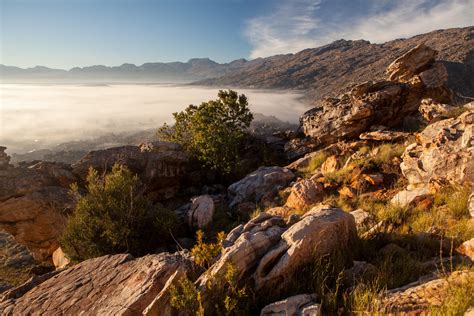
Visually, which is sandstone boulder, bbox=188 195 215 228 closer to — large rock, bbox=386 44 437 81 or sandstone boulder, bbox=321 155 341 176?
sandstone boulder, bbox=321 155 341 176

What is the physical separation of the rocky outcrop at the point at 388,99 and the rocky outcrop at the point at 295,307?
19215 mm

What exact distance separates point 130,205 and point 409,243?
33.8 ft

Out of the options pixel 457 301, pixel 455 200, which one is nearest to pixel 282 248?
pixel 457 301

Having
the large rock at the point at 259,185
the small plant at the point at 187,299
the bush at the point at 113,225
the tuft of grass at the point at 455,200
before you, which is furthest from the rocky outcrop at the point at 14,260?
the tuft of grass at the point at 455,200

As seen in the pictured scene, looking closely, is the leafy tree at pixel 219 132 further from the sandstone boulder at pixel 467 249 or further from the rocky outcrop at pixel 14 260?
the rocky outcrop at pixel 14 260

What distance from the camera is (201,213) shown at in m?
14.7

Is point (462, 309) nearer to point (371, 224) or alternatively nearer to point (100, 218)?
point (371, 224)

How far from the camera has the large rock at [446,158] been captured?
8891mm

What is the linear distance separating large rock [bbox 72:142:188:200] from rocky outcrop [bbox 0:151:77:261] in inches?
83.3

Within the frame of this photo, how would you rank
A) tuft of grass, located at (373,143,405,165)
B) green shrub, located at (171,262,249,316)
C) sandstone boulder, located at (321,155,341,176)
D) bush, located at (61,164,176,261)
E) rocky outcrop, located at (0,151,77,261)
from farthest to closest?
rocky outcrop, located at (0,151,77,261) → sandstone boulder, located at (321,155,341,176) → tuft of grass, located at (373,143,405,165) → bush, located at (61,164,176,261) → green shrub, located at (171,262,249,316)

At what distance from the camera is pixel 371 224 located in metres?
7.55

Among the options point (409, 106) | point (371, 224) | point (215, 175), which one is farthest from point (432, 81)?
point (371, 224)

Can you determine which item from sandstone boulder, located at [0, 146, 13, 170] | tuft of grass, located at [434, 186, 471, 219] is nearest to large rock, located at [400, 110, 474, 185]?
tuft of grass, located at [434, 186, 471, 219]

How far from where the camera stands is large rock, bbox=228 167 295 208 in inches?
666
